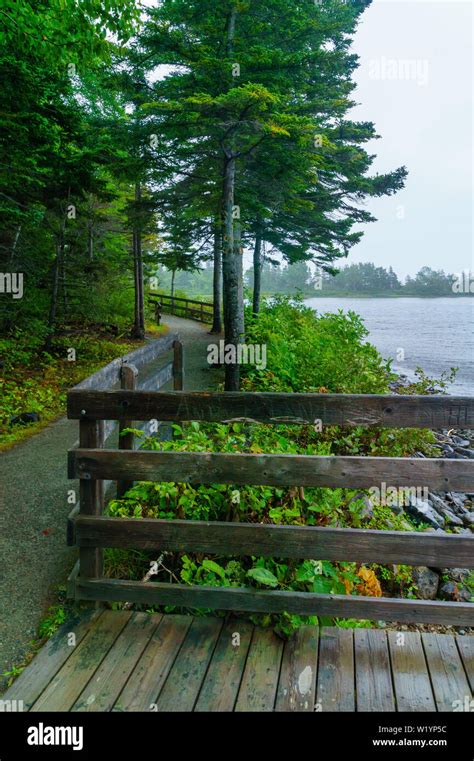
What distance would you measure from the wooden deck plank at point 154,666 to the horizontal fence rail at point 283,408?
1.52m

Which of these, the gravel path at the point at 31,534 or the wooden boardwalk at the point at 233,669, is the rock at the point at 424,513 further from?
the gravel path at the point at 31,534

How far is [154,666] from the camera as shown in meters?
2.87

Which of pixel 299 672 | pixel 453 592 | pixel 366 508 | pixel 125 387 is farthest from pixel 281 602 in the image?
pixel 453 592

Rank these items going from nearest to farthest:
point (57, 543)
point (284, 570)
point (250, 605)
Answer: point (250, 605), point (284, 570), point (57, 543)

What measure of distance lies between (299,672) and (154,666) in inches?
36.8

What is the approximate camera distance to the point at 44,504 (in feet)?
17.7

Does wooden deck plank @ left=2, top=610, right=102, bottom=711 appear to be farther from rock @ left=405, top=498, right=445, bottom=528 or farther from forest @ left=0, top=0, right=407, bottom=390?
forest @ left=0, top=0, right=407, bottom=390

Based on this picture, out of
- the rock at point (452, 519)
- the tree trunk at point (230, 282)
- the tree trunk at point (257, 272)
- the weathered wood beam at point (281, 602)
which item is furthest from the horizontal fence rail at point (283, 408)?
the tree trunk at point (257, 272)

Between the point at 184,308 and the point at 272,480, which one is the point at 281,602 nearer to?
the point at 272,480

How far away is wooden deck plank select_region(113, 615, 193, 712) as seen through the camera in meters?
2.62
